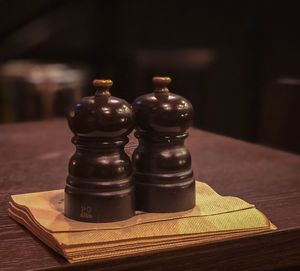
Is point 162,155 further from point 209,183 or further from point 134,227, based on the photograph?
point 209,183

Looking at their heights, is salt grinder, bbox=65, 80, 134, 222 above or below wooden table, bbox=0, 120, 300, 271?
above

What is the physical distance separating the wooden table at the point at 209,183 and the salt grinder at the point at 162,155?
129 millimetres

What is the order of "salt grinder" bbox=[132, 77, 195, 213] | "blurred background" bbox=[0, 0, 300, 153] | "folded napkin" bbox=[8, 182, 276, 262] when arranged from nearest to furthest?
"folded napkin" bbox=[8, 182, 276, 262] < "salt grinder" bbox=[132, 77, 195, 213] < "blurred background" bbox=[0, 0, 300, 153]

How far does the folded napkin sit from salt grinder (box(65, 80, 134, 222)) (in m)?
0.02

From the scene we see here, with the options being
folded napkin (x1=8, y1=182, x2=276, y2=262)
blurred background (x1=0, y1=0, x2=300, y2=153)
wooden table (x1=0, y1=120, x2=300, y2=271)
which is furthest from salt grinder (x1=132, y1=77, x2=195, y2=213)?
blurred background (x1=0, y1=0, x2=300, y2=153)

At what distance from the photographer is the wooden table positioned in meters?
0.84

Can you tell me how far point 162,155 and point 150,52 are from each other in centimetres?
358

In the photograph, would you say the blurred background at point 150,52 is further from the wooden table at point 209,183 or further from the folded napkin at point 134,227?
the folded napkin at point 134,227

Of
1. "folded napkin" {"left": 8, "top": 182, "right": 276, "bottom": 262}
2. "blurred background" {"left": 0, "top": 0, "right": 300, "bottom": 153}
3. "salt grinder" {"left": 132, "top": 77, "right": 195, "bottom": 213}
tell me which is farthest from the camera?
"blurred background" {"left": 0, "top": 0, "right": 300, "bottom": 153}

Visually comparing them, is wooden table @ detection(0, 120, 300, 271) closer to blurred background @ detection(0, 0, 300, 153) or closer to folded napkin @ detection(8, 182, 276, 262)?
folded napkin @ detection(8, 182, 276, 262)

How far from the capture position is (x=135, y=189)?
980 mm

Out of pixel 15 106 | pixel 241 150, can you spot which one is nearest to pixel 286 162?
pixel 241 150

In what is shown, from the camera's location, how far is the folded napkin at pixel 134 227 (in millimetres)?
830

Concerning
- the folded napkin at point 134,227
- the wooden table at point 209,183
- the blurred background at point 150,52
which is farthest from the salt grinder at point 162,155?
the blurred background at point 150,52
